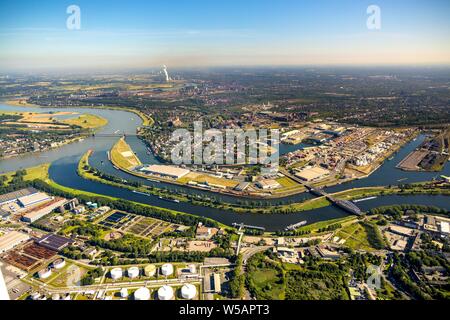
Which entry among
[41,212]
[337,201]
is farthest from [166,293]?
[337,201]

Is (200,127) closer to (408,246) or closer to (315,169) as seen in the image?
(315,169)

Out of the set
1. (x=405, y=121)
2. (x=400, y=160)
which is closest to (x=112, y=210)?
(x=400, y=160)

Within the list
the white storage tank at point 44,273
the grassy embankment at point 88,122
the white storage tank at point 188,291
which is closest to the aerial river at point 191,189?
the grassy embankment at point 88,122

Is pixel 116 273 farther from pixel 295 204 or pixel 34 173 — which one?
pixel 34 173

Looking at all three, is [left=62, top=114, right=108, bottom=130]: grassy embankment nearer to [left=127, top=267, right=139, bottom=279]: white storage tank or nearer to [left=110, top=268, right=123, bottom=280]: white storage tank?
[left=110, top=268, right=123, bottom=280]: white storage tank

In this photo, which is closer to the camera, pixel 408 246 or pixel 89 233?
pixel 408 246

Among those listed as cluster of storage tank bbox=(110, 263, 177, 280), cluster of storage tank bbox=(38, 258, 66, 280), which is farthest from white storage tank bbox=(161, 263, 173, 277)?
cluster of storage tank bbox=(38, 258, 66, 280)
